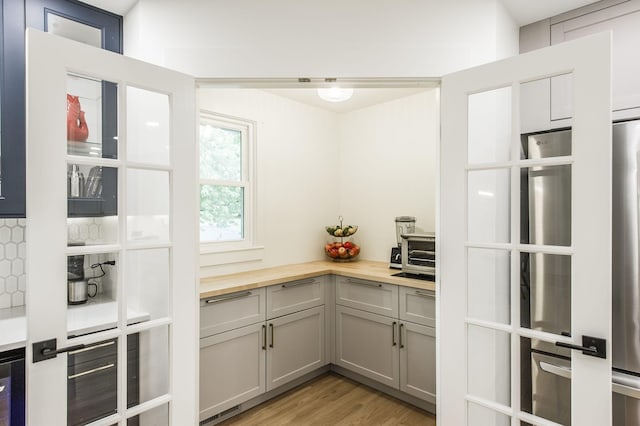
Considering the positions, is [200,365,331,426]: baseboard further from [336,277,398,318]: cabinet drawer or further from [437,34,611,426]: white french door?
[437,34,611,426]: white french door

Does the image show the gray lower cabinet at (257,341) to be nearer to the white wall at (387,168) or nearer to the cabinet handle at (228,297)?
the cabinet handle at (228,297)

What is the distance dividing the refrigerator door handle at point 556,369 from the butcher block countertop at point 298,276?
0.92 metres

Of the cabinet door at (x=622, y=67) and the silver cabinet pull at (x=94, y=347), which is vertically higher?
the cabinet door at (x=622, y=67)

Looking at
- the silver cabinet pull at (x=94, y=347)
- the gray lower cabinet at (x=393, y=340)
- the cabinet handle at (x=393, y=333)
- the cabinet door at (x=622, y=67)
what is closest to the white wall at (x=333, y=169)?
the gray lower cabinet at (x=393, y=340)

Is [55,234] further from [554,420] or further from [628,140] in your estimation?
[628,140]

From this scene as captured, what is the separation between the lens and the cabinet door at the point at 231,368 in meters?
2.30

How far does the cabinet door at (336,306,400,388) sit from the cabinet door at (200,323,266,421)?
760mm

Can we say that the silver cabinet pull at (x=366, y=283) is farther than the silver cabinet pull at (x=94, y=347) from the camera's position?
Yes

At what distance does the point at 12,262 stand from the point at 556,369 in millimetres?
2789

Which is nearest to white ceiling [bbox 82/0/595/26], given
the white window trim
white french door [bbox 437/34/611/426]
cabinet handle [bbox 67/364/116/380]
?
white french door [bbox 437/34/611/426]

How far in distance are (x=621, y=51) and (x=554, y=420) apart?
1.68 meters

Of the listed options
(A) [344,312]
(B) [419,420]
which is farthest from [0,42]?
(B) [419,420]

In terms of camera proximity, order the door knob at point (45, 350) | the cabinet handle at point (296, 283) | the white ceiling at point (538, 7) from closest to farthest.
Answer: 1. the door knob at point (45, 350)
2. the white ceiling at point (538, 7)
3. the cabinet handle at point (296, 283)

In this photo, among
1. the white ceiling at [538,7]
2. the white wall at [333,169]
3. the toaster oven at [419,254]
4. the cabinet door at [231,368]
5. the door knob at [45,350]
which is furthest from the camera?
the white wall at [333,169]
